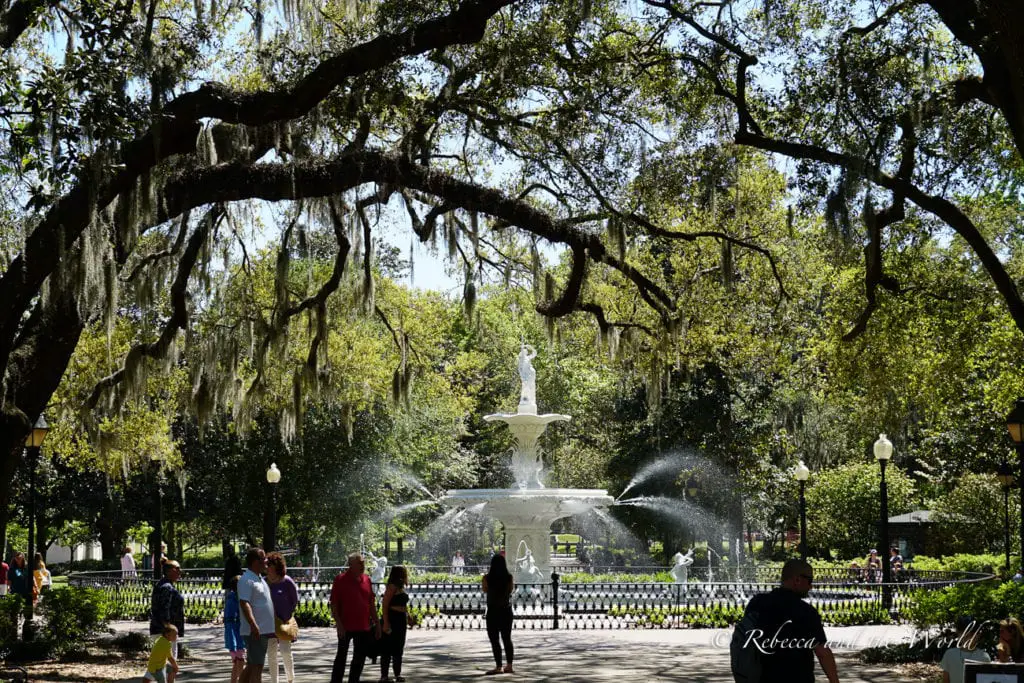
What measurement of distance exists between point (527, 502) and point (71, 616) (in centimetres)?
1049

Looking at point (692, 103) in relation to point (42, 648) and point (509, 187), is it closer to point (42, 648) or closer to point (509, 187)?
point (509, 187)

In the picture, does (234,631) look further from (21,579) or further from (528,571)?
(528,571)

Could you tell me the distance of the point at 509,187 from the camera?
19953 millimetres

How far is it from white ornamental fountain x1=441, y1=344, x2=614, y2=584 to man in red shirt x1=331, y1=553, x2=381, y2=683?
1216 cm

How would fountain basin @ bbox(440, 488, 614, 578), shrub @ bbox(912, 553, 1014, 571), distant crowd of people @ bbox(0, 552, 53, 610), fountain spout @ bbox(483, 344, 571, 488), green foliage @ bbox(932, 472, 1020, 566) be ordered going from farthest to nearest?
green foliage @ bbox(932, 472, 1020, 566) < shrub @ bbox(912, 553, 1014, 571) < fountain spout @ bbox(483, 344, 571, 488) < fountain basin @ bbox(440, 488, 614, 578) < distant crowd of people @ bbox(0, 552, 53, 610)

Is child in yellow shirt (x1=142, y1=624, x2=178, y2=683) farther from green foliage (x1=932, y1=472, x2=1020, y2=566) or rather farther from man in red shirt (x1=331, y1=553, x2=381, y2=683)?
green foliage (x1=932, y1=472, x2=1020, y2=566)

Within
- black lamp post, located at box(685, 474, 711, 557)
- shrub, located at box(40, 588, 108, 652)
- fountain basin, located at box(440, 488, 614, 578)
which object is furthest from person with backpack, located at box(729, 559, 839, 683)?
black lamp post, located at box(685, 474, 711, 557)

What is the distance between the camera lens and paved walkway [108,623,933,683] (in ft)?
47.1

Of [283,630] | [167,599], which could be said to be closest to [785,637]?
[283,630]

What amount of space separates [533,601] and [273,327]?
306 inches

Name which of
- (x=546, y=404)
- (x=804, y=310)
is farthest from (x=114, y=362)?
(x=546, y=404)

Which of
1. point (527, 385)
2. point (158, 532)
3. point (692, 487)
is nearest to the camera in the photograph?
point (527, 385)

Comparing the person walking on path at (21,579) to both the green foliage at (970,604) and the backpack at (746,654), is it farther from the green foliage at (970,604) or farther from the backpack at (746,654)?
the backpack at (746,654)

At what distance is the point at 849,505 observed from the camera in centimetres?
4378
